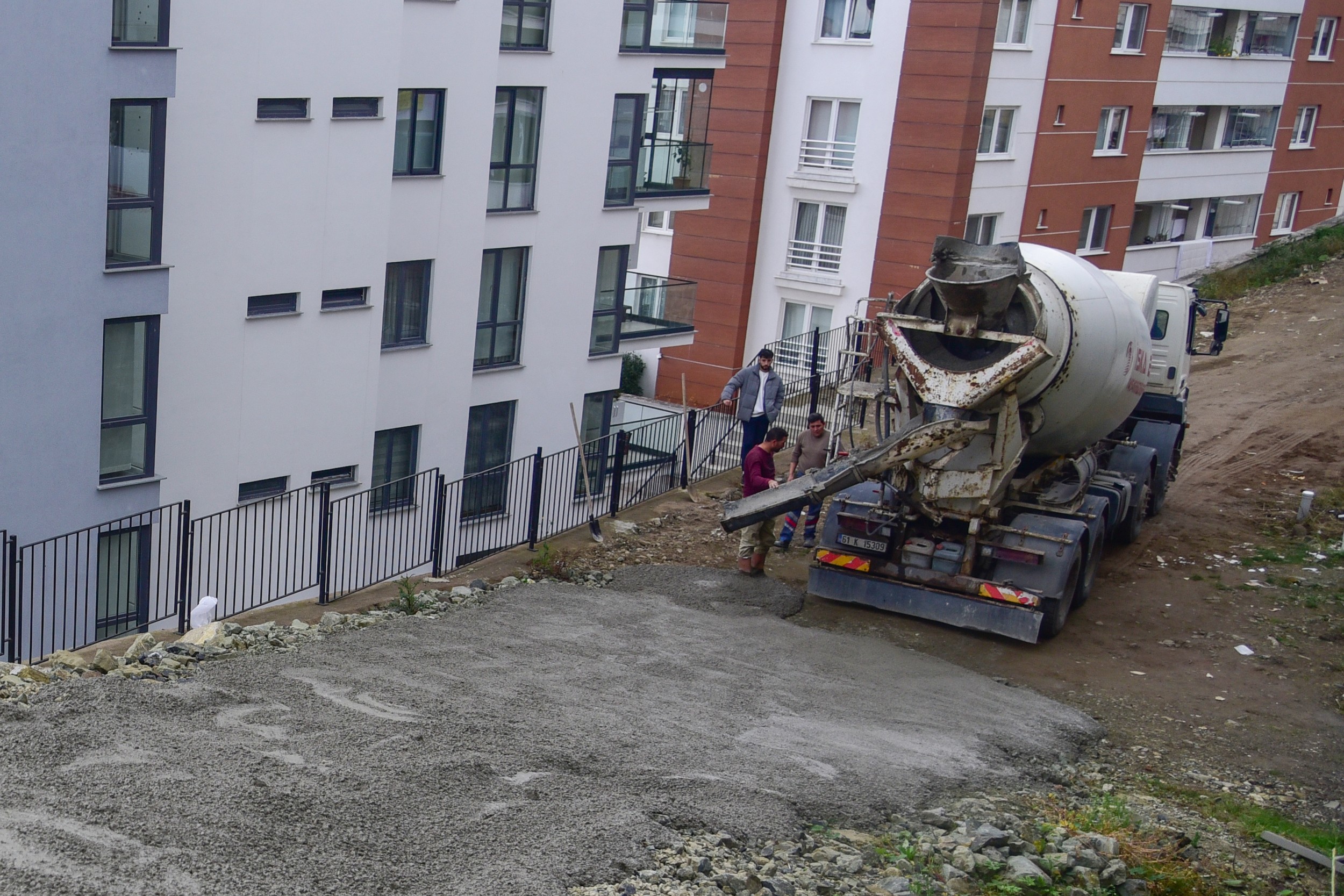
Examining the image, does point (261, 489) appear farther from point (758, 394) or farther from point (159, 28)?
point (758, 394)

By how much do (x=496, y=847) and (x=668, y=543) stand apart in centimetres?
879

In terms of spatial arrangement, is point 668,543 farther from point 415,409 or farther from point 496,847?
point 496,847

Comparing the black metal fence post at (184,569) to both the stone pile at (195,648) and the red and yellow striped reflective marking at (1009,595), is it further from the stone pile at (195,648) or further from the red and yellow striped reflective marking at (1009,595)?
the red and yellow striped reflective marking at (1009,595)

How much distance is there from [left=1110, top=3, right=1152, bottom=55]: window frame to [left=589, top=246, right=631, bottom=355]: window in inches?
743

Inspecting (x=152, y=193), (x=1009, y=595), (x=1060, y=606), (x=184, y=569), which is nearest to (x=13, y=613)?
(x=184, y=569)

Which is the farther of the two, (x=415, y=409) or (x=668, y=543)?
(x=415, y=409)

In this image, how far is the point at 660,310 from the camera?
1025 inches

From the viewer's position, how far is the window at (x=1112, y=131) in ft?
123

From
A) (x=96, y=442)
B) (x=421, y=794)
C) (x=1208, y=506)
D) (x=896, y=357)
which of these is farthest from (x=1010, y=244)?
(x=96, y=442)

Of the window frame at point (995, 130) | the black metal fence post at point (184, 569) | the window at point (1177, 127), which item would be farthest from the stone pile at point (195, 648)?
the window at point (1177, 127)

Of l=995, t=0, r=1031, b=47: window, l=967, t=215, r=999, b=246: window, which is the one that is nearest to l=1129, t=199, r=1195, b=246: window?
l=967, t=215, r=999, b=246: window

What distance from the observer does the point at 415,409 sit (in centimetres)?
2088

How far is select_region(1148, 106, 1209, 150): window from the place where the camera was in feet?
131

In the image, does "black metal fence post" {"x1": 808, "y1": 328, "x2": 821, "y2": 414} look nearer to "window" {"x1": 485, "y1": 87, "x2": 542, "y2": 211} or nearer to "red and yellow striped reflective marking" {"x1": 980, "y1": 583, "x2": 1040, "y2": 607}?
"window" {"x1": 485, "y1": 87, "x2": 542, "y2": 211}
